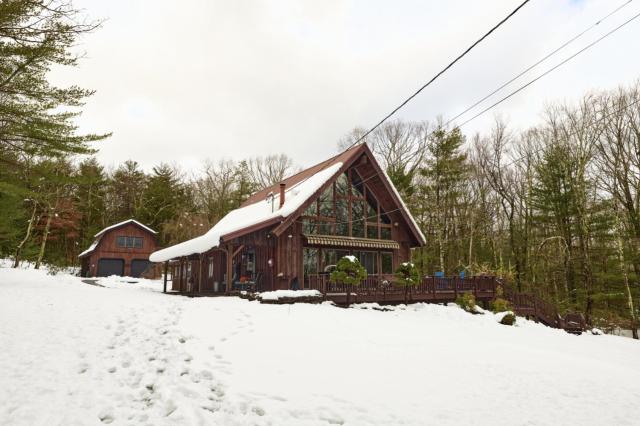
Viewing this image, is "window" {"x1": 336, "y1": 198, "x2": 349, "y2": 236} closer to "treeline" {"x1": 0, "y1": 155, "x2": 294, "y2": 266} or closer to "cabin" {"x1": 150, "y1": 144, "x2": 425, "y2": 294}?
"cabin" {"x1": 150, "y1": 144, "x2": 425, "y2": 294}

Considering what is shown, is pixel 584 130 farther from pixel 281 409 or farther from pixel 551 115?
pixel 281 409

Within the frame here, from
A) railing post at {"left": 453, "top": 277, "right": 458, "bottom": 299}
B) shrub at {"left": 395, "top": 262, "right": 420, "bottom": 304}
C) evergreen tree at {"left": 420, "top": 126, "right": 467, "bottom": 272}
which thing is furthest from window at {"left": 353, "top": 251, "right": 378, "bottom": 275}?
evergreen tree at {"left": 420, "top": 126, "right": 467, "bottom": 272}

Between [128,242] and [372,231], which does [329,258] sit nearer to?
[372,231]

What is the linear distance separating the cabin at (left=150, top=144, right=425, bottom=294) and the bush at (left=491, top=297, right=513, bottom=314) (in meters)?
4.47

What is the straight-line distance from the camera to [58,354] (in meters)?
5.85

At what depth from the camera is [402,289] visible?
16.0 meters

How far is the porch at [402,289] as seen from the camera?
14461mm

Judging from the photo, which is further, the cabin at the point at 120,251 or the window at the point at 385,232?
the cabin at the point at 120,251

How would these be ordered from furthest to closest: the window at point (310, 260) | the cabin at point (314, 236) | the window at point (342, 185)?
the window at point (342, 185), the window at point (310, 260), the cabin at point (314, 236)

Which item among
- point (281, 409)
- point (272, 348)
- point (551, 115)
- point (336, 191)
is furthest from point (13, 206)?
point (551, 115)

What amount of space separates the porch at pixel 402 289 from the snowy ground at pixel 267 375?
13.9 feet

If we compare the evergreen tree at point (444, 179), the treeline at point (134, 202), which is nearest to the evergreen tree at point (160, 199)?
the treeline at point (134, 202)

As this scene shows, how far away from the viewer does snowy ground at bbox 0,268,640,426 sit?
446cm

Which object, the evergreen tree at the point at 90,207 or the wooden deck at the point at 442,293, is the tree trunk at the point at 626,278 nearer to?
the wooden deck at the point at 442,293
